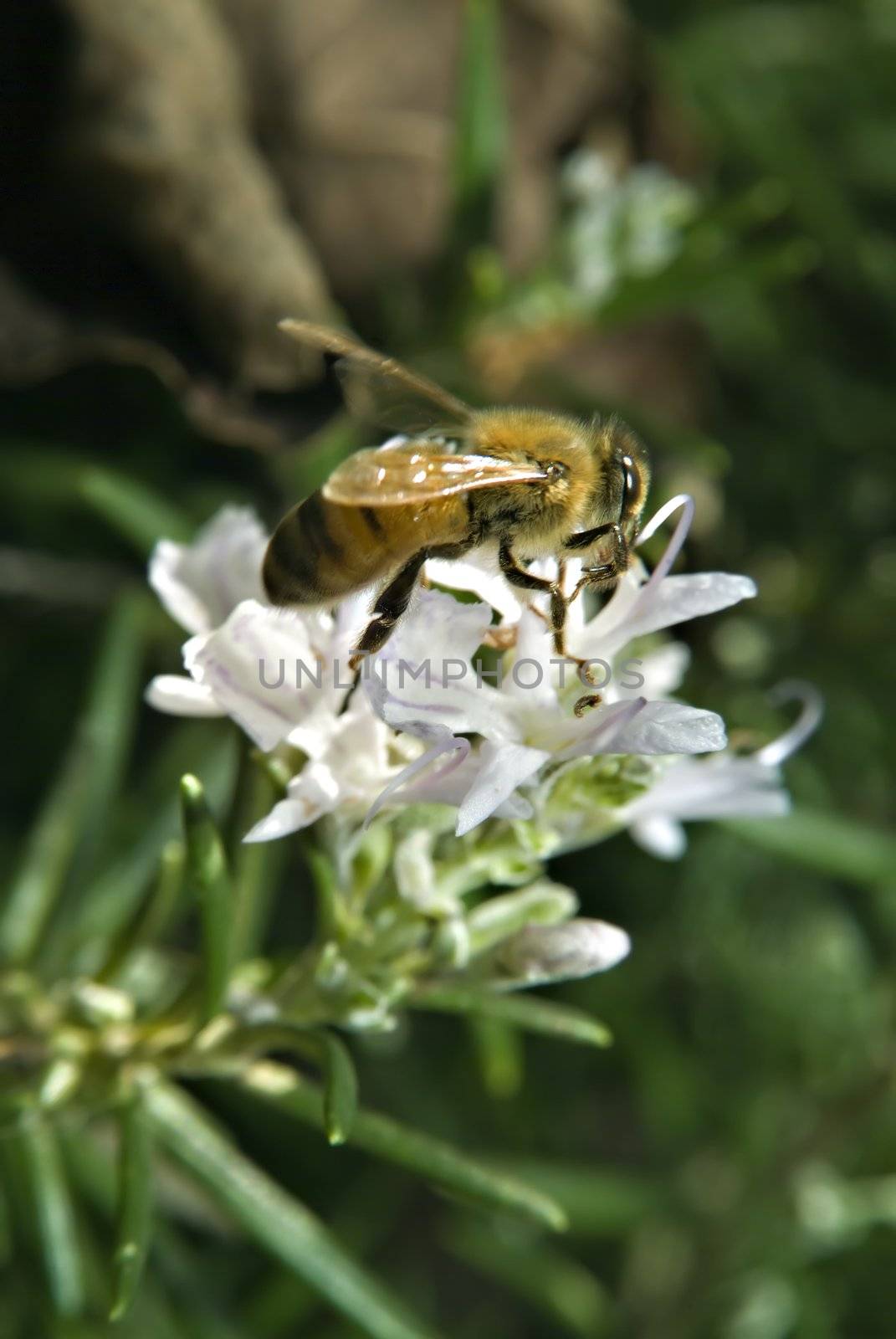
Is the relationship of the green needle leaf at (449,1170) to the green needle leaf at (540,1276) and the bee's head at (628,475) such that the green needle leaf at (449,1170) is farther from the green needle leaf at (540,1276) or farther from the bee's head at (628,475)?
the green needle leaf at (540,1276)

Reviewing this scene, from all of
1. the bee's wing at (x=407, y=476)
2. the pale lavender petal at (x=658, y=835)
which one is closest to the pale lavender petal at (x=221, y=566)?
the bee's wing at (x=407, y=476)

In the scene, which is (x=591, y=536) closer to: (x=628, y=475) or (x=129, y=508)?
(x=628, y=475)

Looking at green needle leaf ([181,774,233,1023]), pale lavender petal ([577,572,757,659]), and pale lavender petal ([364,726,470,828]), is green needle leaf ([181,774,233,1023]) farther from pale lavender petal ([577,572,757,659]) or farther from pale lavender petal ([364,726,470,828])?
pale lavender petal ([577,572,757,659])

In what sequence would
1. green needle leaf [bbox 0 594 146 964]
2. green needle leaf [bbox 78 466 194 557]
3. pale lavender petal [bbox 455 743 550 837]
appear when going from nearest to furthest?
pale lavender petal [bbox 455 743 550 837] → green needle leaf [bbox 0 594 146 964] → green needle leaf [bbox 78 466 194 557]

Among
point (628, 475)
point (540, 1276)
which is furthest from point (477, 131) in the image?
point (540, 1276)

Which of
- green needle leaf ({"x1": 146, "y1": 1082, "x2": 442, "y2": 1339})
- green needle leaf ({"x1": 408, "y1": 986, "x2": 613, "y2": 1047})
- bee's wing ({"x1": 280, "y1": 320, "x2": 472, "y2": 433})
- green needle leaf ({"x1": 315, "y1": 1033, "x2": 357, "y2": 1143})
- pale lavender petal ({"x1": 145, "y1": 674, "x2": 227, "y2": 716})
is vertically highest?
bee's wing ({"x1": 280, "y1": 320, "x2": 472, "y2": 433})

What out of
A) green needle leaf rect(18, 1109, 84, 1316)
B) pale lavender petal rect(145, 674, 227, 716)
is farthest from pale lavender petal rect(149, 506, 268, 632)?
green needle leaf rect(18, 1109, 84, 1316)

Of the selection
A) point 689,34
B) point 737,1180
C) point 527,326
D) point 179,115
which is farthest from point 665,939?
point 689,34

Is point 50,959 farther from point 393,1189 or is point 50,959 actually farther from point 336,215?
point 336,215
